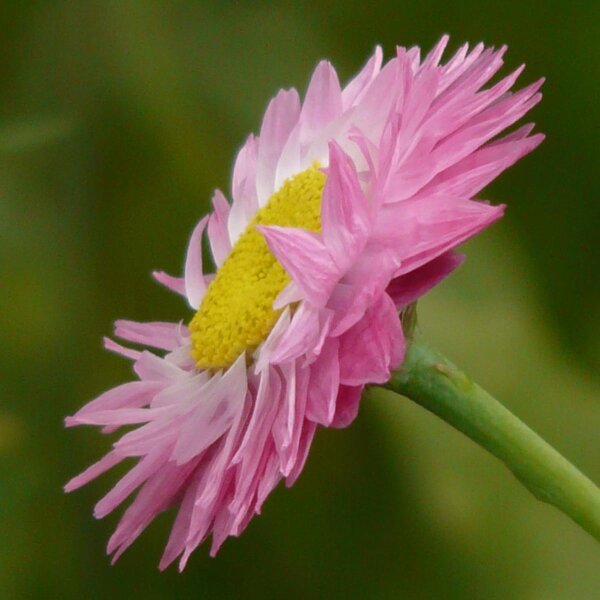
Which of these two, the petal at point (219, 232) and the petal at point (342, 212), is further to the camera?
the petal at point (219, 232)

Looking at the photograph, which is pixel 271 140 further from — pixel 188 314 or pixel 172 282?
pixel 188 314

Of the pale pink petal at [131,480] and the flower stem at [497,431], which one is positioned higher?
the pale pink petal at [131,480]

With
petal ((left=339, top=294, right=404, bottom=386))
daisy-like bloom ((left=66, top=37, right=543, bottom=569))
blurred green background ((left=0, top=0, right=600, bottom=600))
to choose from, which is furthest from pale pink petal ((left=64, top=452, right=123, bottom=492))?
blurred green background ((left=0, top=0, right=600, bottom=600))

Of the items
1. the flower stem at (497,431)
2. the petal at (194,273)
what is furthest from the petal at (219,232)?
the flower stem at (497,431)

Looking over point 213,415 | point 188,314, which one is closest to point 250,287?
point 213,415

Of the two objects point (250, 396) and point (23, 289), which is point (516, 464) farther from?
point (23, 289)

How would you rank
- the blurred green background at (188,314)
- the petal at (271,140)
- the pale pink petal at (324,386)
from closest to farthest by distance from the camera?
the pale pink petal at (324,386)
the petal at (271,140)
the blurred green background at (188,314)

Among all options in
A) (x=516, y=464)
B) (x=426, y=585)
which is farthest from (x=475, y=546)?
(x=516, y=464)

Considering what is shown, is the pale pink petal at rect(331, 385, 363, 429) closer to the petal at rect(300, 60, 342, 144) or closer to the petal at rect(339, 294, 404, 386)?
the petal at rect(339, 294, 404, 386)

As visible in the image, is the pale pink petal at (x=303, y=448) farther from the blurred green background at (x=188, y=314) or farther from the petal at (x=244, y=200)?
the blurred green background at (x=188, y=314)
